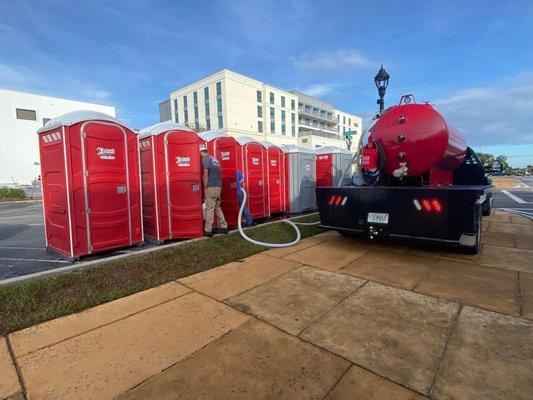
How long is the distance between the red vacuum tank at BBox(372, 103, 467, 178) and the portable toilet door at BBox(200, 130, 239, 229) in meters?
3.72

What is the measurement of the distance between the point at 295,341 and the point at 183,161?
4729 millimetres

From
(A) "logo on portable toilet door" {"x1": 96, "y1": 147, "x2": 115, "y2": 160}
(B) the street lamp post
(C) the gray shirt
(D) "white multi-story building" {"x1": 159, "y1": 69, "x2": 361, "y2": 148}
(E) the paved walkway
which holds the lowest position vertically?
(E) the paved walkway

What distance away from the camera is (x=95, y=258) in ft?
17.8

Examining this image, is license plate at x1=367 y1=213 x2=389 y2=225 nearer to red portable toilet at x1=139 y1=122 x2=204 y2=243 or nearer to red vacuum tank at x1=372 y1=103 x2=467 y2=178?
red vacuum tank at x1=372 y1=103 x2=467 y2=178

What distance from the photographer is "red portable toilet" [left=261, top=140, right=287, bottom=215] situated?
31.7 ft

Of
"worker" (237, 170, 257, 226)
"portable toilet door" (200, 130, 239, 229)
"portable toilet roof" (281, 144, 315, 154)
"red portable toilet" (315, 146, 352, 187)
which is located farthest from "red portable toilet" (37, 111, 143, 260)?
"red portable toilet" (315, 146, 352, 187)

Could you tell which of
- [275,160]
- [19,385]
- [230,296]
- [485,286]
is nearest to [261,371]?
[230,296]

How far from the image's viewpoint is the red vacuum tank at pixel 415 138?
16.1 feet

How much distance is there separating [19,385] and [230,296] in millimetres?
2055

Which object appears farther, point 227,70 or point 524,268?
point 227,70

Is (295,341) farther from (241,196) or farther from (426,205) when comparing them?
(241,196)

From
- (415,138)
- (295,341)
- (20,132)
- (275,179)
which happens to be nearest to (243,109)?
(20,132)

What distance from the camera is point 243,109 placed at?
58156 mm

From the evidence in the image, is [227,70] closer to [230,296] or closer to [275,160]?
[275,160]
